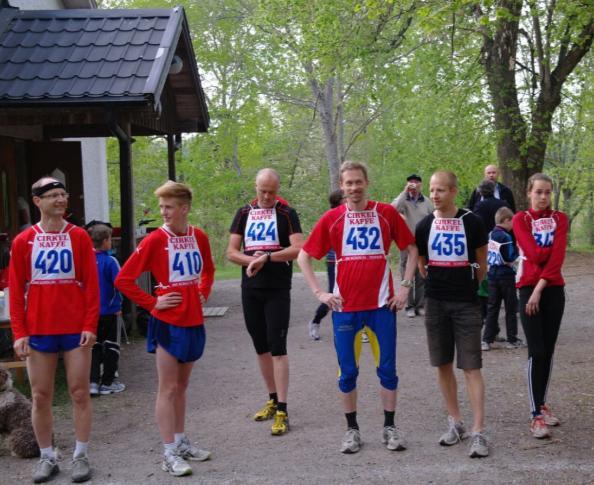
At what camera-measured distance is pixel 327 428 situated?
225 inches

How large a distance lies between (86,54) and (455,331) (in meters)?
6.21

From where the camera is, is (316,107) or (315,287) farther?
(316,107)

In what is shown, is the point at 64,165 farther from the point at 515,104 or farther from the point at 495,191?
the point at 515,104

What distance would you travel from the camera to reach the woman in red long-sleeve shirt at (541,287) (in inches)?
210

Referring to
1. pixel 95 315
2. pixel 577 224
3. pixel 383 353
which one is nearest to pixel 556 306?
pixel 383 353

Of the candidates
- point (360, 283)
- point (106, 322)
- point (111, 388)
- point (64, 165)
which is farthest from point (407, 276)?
point (64, 165)

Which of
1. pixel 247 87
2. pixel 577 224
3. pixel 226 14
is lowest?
pixel 577 224

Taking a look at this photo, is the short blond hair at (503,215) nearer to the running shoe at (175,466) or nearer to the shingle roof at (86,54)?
the shingle roof at (86,54)

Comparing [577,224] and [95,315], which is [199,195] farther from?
[577,224]

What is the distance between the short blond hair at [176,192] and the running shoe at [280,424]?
6.03 ft

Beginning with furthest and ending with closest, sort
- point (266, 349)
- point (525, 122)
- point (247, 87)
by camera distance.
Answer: point (247, 87)
point (525, 122)
point (266, 349)

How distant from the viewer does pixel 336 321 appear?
16.8 feet

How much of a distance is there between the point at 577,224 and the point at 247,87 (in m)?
36.4

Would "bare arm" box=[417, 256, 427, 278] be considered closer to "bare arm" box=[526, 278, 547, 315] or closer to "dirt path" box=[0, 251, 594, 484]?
"bare arm" box=[526, 278, 547, 315]
